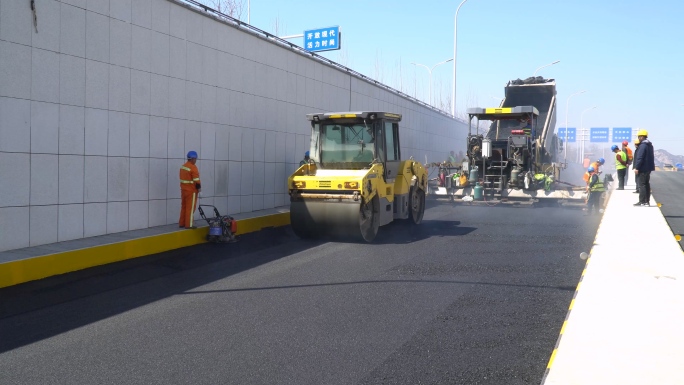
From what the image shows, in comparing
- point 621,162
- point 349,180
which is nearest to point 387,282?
point 349,180

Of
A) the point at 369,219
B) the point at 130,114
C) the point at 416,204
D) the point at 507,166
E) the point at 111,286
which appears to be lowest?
the point at 111,286

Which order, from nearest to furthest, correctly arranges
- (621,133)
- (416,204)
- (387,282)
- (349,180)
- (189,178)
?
(387,282) → (349,180) → (189,178) → (416,204) → (621,133)

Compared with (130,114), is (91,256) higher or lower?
lower

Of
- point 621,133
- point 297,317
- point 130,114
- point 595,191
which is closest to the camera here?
point 297,317

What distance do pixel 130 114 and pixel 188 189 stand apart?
1.76m

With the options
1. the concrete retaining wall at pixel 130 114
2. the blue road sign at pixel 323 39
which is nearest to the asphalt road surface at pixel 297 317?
the concrete retaining wall at pixel 130 114

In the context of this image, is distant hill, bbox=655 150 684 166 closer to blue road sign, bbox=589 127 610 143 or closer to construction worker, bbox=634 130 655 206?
blue road sign, bbox=589 127 610 143

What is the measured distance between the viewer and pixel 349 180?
11789mm

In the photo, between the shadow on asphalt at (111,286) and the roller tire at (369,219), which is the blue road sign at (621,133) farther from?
the shadow on asphalt at (111,286)

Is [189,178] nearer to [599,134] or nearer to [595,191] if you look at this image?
[595,191]

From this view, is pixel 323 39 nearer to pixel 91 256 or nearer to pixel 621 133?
pixel 91 256

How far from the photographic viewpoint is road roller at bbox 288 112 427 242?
39.1 ft

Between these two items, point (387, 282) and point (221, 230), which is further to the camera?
point (221, 230)

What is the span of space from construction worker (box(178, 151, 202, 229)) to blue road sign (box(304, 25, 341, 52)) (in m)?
15.8
